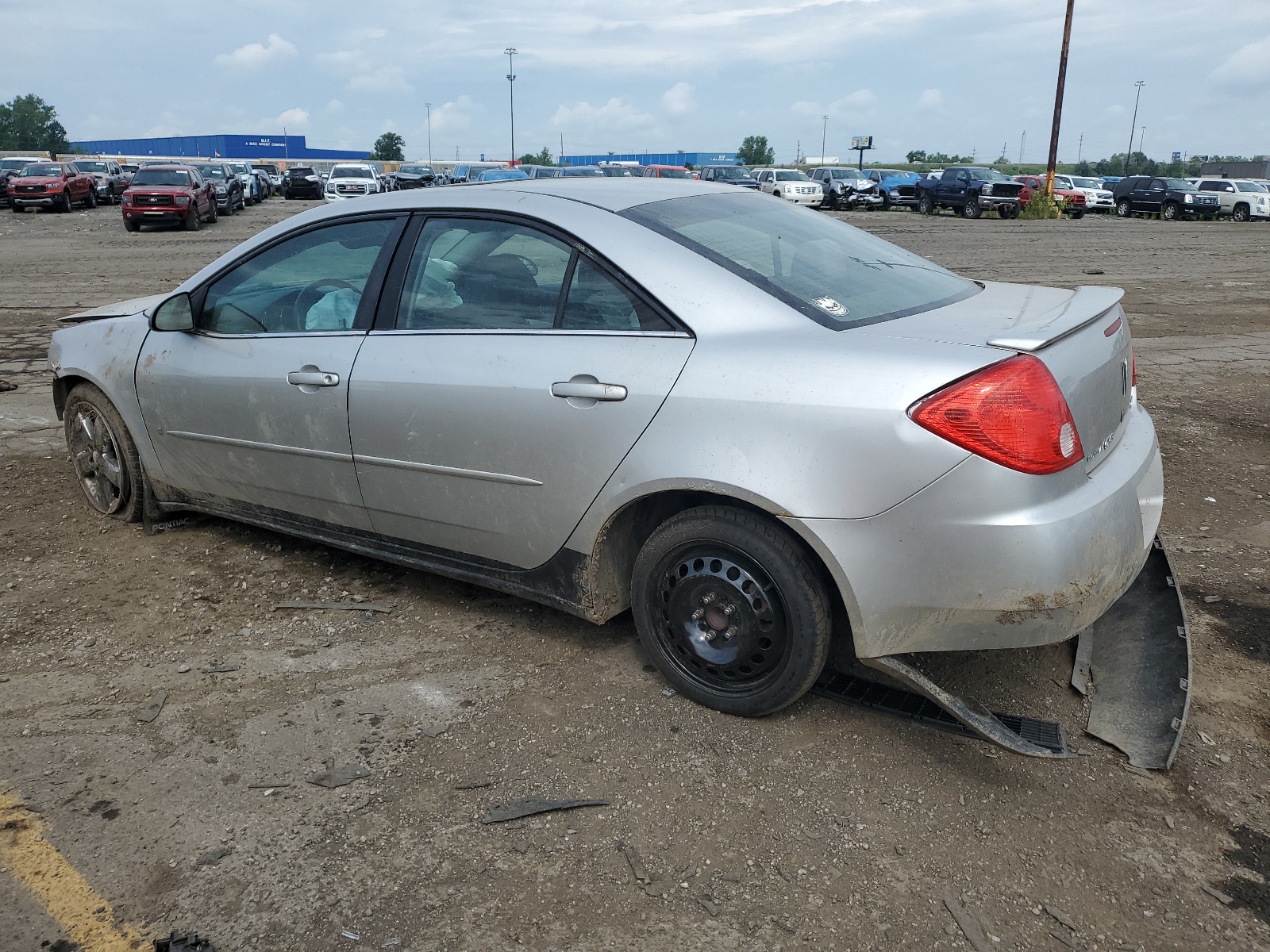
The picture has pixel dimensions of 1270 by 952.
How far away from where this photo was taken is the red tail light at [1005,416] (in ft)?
8.32

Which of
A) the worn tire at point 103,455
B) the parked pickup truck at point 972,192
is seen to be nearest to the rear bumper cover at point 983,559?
the worn tire at point 103,455

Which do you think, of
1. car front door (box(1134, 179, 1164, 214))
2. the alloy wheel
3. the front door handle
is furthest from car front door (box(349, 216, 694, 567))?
car front door (box(1134, 179, 1164, 214))

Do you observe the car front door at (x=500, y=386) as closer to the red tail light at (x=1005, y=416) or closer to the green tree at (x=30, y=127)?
the red tail light at (x=1005, y=416)

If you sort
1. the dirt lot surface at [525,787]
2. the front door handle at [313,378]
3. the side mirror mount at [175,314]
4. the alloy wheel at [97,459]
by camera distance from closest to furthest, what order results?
1. the dirt lot surface at [525,787]
2. the front door handle at [313,378]
3. the side mirror mount at [175,314]
4. the alloy wheel at [97,459]

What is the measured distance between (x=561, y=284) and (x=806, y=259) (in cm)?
81

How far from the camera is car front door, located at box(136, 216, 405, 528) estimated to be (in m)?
3.71

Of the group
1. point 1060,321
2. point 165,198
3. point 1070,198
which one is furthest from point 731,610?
point 1070,198

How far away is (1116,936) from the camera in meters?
2.25

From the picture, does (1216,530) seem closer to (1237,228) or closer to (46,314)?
(46,314)

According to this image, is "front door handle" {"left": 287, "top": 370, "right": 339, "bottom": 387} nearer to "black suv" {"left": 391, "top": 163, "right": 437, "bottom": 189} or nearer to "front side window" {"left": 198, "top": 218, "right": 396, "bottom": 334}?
"front side window" {"left": 198, "top": 218, "right": 396, "bottom": 334}

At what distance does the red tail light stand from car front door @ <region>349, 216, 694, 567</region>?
2.52 feet

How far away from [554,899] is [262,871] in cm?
73

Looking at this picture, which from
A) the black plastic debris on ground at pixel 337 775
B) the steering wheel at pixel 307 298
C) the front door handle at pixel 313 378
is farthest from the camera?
the steering wheel at pixel 307 298

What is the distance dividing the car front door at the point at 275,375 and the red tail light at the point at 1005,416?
2092mm
